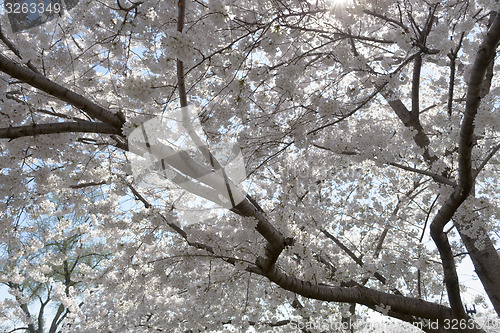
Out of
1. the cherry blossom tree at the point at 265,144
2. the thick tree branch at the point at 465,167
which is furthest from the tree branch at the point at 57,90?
the thick tree branch at the point at 465,167

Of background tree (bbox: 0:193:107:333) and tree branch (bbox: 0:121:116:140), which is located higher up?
background tree (bbox: 0:193:107:333)

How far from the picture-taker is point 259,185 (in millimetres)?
7266

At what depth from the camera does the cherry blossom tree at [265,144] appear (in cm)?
312

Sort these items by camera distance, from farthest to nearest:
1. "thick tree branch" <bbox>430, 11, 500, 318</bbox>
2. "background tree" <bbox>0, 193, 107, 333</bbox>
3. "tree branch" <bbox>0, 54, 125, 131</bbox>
Result: "background tree" <bbox>0, 193, 107, 333</bbox>
"thick tree branch" <bbox>430, 11, 500, 318</bbox>
"tree branch" <bbox>0, 54, 125, 131</bbox>

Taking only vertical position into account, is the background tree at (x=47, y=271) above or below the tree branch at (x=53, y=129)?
above

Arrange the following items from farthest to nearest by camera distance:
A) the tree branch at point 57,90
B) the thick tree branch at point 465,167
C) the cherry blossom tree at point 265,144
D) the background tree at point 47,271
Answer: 1. the background tree at point 47,271
2. the cherry blossom tree at point 265,144
3. the thick tree branch at point 465,167
4. the tree branch at point 57,90

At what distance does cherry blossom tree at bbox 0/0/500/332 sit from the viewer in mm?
3121

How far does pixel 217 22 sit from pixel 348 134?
10.00 ft

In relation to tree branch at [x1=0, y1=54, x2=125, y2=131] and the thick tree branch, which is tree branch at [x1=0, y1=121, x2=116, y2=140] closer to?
tree branch at [x1=0, y1=54, x2=125, y2=131]

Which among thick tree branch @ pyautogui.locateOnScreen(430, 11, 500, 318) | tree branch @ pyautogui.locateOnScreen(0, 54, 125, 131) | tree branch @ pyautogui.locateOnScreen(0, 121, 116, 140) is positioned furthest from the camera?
tree branch @ pyautogui.locateOnScreen(0, 121, 116, 140)

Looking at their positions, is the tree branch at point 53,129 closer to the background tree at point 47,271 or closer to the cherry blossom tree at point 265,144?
the cherry blossom tree at point 265,144

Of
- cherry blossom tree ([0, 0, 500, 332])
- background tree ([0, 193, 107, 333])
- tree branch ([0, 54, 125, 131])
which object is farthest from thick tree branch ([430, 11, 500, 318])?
background tree ([0, 193, 107, 333])

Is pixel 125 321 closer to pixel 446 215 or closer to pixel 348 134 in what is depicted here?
pixel 348 134

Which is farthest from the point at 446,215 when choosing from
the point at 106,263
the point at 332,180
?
the point at 106,263
